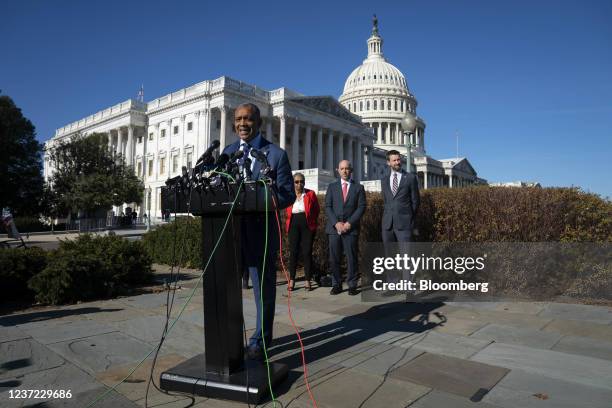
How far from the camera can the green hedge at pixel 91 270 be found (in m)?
6.38

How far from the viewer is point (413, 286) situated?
275 inches

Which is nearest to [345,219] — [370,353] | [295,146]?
[370,353]

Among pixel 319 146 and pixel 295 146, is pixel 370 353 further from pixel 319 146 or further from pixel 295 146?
pixel 319 146

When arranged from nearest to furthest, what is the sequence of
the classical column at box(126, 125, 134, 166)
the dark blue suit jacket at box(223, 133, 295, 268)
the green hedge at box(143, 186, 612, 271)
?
the dark blue suit jacket at box(223, 133, 295, 268) < the green hedge at box(143, 186, 612, 271) < the classical column at box(126, 125, 134, 166)

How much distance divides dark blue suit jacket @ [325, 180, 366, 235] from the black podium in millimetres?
4465

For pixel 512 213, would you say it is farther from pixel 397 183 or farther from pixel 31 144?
pixel 31 144

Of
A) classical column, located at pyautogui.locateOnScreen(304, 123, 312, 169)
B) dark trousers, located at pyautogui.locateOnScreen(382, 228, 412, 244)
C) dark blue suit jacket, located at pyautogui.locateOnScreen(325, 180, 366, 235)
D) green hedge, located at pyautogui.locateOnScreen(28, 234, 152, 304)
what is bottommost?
green hedge, located at pyautogui.locateOnScreen(28, 234, 152, 304)

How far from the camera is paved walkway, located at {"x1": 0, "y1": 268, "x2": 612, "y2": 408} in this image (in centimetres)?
301

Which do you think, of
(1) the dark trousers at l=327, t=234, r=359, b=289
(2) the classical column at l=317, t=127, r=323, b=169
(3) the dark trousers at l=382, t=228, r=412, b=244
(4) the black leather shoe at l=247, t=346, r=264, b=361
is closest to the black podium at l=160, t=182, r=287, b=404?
(4) the black leather shoe at l=247, t=346, r=264, b=361

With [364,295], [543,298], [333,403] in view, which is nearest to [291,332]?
[333,403]

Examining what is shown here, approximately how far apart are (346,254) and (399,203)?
4.37ft

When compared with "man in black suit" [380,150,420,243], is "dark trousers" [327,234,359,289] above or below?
below

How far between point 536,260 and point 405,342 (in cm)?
401

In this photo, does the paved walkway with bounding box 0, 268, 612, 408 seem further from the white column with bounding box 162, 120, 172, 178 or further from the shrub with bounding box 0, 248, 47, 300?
the white column with bounding box 162, 120, 172, 178
